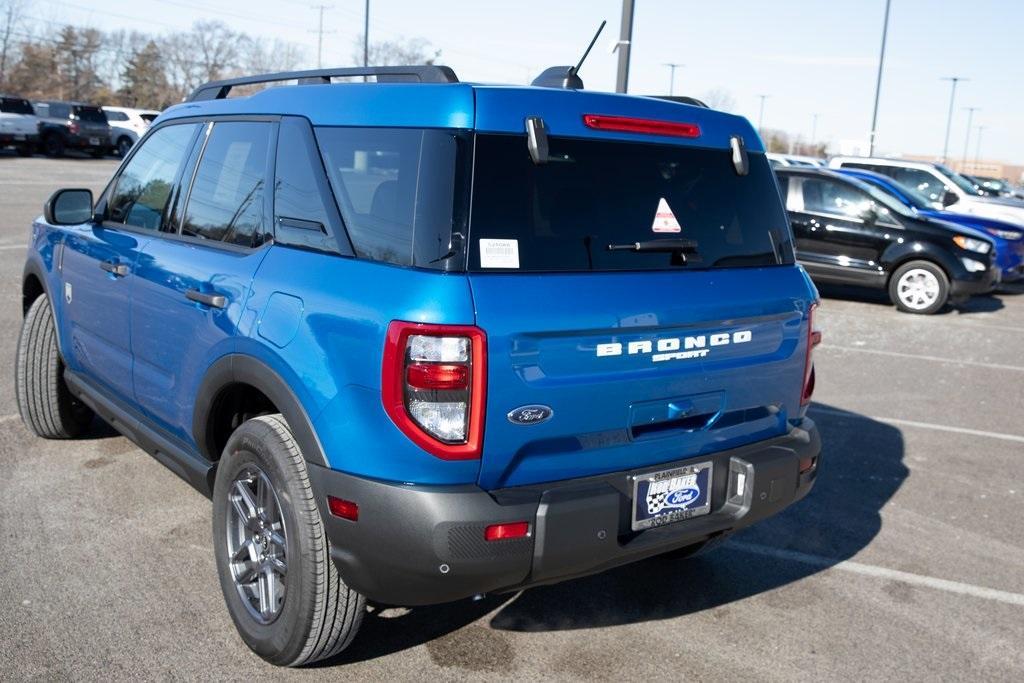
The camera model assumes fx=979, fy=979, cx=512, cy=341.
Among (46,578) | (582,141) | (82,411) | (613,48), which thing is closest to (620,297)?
(582,141)

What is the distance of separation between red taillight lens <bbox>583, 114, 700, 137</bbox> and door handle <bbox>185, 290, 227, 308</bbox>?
1403 mm

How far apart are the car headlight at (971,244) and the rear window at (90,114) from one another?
29947 millimetres

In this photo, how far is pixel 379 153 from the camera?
309 cm

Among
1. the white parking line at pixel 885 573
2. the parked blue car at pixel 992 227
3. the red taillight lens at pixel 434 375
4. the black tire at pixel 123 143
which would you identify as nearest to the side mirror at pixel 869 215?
the parked blue car at pixel 992 227

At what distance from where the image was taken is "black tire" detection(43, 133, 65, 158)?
108ft

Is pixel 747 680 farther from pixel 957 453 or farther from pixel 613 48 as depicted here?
pixel 613 48

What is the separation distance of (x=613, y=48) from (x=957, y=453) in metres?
6.56

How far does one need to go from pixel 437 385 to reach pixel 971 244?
37.5ft

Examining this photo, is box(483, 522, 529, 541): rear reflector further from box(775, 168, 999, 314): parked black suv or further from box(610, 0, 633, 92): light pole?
box(775, 168, 999, 314): parked black suv

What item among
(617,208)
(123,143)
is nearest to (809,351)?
(617,208)

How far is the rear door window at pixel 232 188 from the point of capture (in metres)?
3.54

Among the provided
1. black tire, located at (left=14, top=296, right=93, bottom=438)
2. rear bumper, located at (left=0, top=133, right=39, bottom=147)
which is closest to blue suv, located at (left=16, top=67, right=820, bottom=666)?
black tire, located at (left=14, top=296, right=93, bottom=438)

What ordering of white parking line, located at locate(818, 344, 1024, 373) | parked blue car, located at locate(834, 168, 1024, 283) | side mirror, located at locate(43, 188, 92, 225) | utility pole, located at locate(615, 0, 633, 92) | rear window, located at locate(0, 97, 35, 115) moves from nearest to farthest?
1. side mirror, located at locate(43, 188, 92, 225)
2. white parking line, located at locate(818, 344, 1024, 373)
3. utility pole, located at locate(615, 0, 633, 92)
4. parked blue car, located at locate(834, 168, 1024, 283)
5. rear window, located at locate(0, 97, 35, 115)

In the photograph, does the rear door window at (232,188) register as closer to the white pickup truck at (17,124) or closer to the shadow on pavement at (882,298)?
the shadow on pavement at (882,298)
